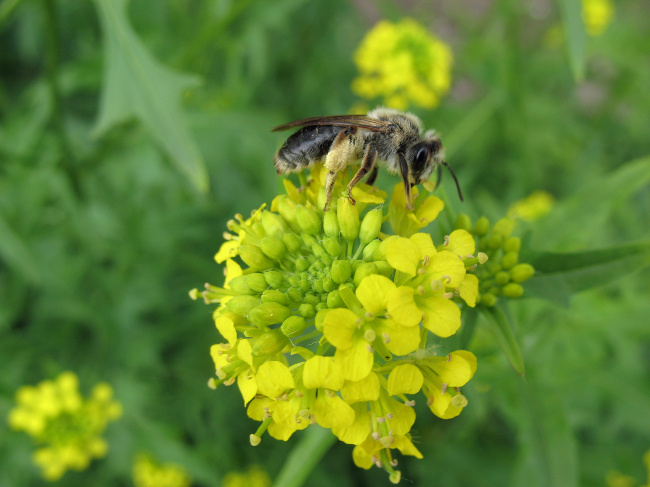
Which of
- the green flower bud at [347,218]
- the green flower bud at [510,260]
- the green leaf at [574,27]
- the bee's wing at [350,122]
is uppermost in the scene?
the green leaf at [574,27]

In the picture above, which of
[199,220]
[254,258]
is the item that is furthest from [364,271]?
[199,220]

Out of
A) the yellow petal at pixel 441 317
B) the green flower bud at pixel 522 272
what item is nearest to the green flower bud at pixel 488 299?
the green flower bud at pixel 522 272

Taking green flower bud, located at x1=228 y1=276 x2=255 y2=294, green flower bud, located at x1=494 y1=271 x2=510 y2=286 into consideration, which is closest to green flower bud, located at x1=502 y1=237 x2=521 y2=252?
green flower bud, located at x1=494 y1=271 x2=510 y2=286

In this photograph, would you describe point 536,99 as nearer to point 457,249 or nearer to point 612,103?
point 612,103

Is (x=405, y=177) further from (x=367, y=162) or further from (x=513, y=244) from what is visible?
(x=513, y=244)

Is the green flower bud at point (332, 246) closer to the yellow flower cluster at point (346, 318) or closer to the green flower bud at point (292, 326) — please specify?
the yellow flower cluster at point (346, 318)

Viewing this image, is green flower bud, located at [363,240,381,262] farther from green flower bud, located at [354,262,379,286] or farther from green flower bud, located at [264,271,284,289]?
green flower bud, located at [264,271,284,289]

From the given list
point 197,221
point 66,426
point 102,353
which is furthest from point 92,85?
point 66,426
